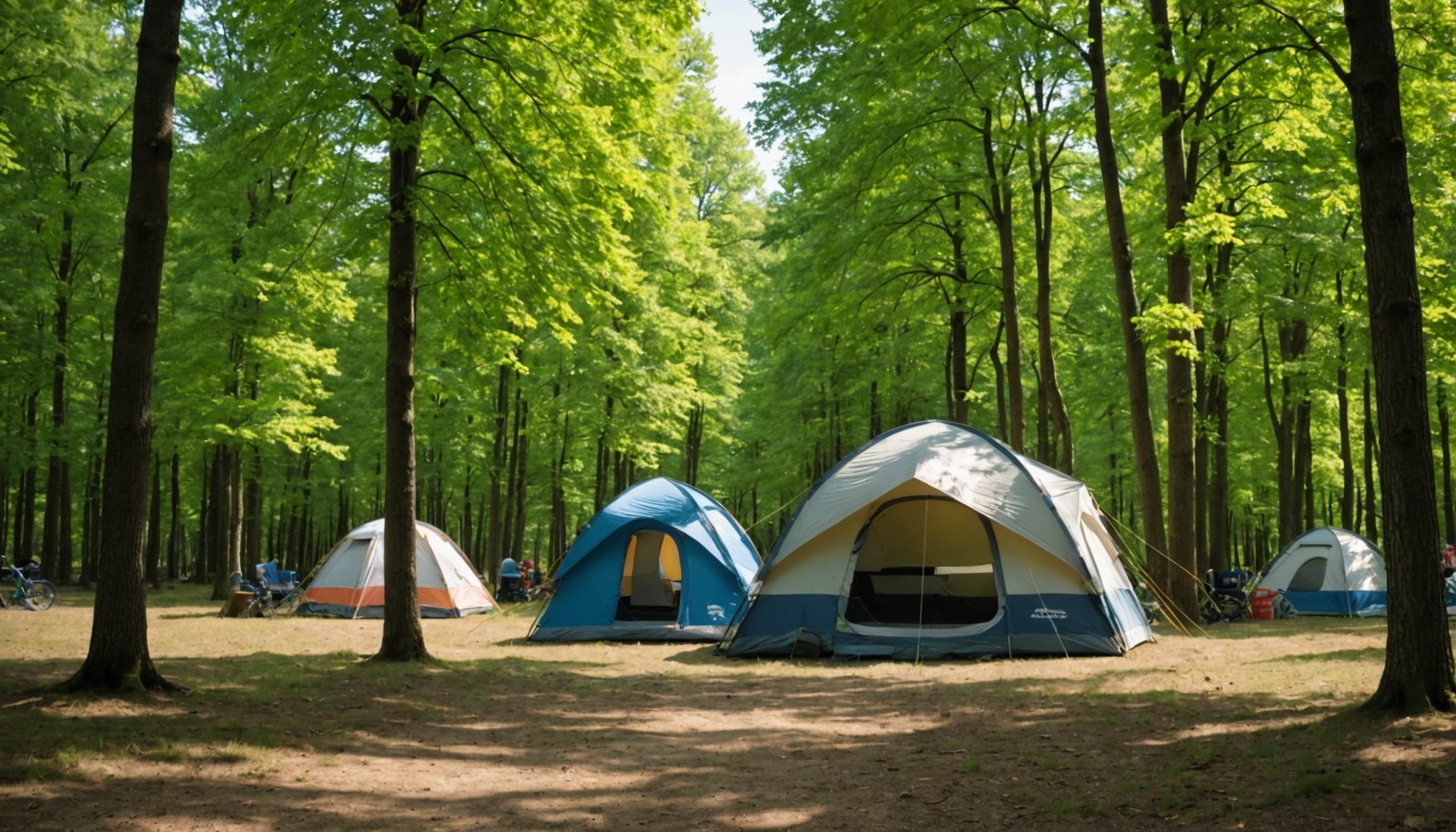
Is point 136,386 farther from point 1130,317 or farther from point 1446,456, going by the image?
point 1446,456

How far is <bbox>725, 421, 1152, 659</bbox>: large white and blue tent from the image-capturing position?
11.2 m

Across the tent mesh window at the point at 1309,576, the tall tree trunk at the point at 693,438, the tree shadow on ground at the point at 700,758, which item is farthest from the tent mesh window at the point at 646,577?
the tall tree trunk at the point at 693,438

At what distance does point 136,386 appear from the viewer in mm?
7555

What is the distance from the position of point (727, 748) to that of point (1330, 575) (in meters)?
15.0

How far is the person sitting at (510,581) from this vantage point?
2112 cm

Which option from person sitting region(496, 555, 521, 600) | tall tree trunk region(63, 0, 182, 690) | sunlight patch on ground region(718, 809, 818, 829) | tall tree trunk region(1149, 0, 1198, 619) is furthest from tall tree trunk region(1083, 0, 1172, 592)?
person sitting region(496, 555, 521, 600)

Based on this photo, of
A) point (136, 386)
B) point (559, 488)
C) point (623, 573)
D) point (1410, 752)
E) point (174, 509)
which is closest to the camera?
point (1410, 752)

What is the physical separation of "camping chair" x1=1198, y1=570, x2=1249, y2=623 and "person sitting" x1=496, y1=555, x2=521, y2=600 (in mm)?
12771

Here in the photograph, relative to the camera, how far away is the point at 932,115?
15336mm

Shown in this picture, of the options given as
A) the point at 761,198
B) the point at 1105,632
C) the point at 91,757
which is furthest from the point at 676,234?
the point at 91,757

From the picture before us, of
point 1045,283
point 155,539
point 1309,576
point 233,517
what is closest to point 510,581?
point 233,517

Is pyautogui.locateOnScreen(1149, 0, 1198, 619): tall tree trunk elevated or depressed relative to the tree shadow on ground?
elevated

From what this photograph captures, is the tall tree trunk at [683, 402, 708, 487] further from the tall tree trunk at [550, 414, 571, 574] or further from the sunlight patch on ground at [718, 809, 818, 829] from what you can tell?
the sunlight patch on ground at [718, 809, 818, 829]

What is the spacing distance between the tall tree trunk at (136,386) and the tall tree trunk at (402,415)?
2.71 meters
